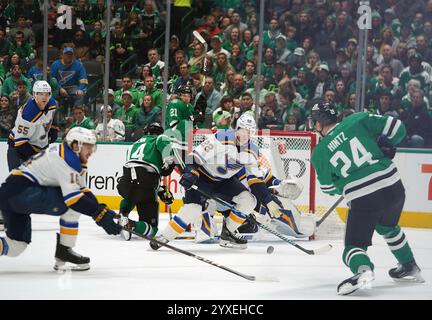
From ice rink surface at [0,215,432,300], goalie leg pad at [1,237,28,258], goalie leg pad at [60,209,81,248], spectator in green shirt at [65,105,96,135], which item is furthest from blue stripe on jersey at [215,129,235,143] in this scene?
spectator in green shirt at [65,105,96,135]

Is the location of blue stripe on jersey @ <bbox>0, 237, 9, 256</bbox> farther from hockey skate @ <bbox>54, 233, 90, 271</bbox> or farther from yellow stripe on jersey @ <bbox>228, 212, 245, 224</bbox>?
yellow stripe on jersey @ <bbox>228, 212, 245, 224</bbox>

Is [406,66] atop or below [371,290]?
atop

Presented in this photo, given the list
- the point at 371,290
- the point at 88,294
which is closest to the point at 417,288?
the point at 371,290

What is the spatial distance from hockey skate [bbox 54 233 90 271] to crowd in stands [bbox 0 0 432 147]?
3.64m

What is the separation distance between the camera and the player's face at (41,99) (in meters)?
6.44

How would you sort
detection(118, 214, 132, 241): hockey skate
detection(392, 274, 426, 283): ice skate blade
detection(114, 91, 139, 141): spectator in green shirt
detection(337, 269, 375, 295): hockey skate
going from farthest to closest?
detection(114, 91, 139, 141): spectator in green shirt
detection(118, 214, 132, 241): hockey skate
detection(392, 274, 426, 283): ice skate blade
detection(337, 269, 375, 295): hockey skate

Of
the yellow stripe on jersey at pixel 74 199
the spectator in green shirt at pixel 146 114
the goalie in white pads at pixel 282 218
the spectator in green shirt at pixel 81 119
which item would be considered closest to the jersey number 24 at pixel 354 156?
the yellow stripe on jersey at pixel 74 199

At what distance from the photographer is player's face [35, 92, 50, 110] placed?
6441mm

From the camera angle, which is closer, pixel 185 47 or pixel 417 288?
pixel 417 288

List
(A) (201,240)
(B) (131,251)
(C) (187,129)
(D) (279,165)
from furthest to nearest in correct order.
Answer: (C) (187,129) → (D) (279,165) → (A) (201,240) → (B) (131,251)
